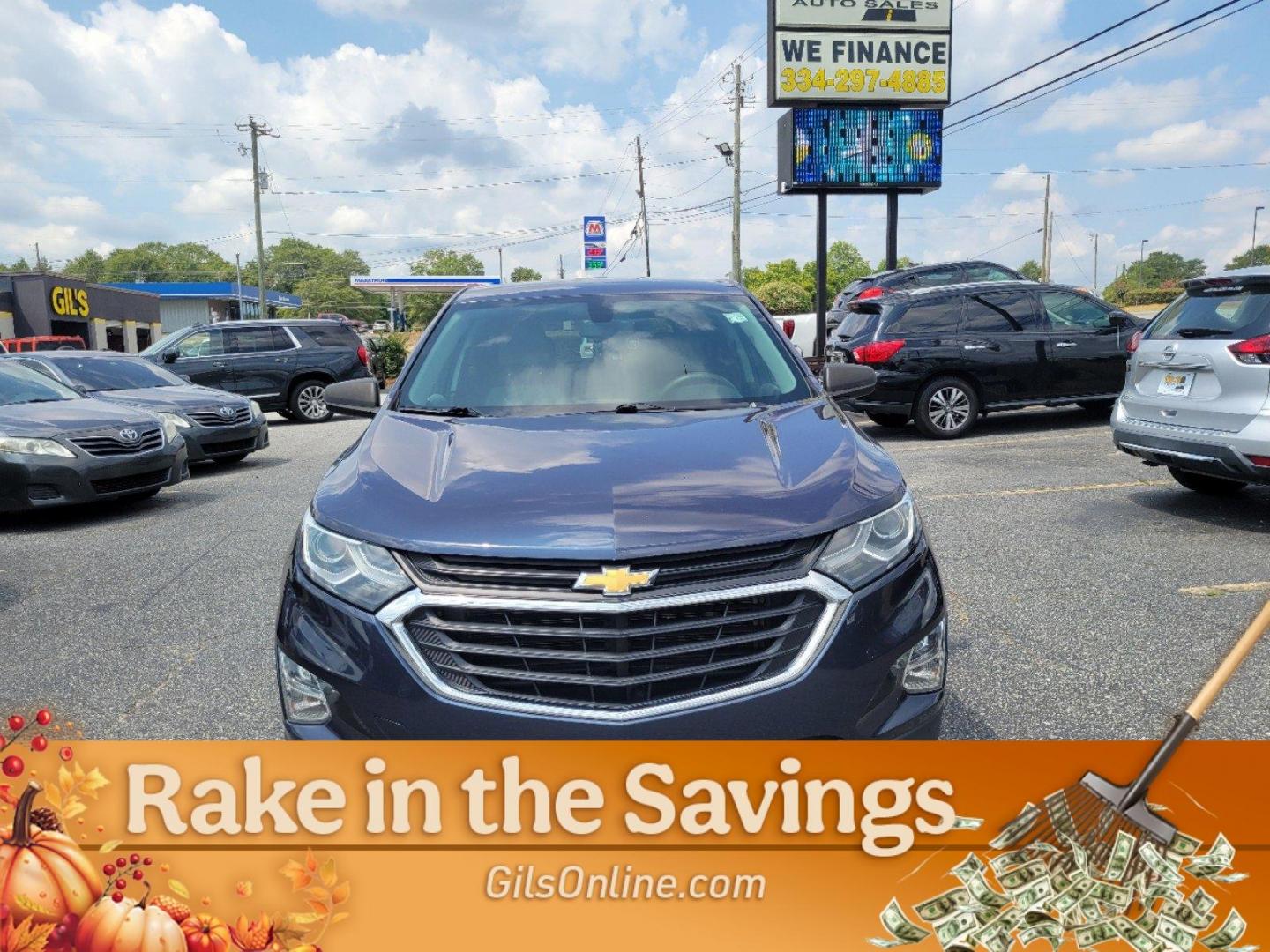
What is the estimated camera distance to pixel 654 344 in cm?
376

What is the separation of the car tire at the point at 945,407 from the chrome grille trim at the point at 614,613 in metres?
9.85

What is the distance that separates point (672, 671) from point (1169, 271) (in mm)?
138142

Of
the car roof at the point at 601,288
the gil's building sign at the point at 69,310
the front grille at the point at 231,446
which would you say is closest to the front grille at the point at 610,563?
the car roof at the point at 601,288

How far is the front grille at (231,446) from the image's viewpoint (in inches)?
427

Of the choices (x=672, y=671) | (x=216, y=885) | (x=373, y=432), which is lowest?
(x=216, y=885)

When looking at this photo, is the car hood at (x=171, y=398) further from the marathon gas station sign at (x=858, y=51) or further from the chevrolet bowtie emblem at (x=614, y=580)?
the marathon gas station sign at (x=858, y=51)

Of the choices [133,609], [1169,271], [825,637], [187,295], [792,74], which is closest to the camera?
[825,637]

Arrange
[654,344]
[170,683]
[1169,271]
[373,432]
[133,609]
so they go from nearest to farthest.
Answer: [373,432] < [654,344] < [170,683] < [133,609] < [1169,271]

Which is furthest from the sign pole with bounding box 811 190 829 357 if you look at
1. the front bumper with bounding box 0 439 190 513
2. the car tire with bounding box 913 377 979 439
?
the front bumper with bounding box 0 439 190 513

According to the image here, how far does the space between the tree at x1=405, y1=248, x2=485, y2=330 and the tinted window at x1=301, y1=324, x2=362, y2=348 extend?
93748 mm

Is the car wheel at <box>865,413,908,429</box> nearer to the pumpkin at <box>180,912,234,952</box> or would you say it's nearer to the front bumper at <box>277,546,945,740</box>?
the front bumper at <box>277,546,945,740</box>

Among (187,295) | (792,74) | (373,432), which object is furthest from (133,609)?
(187,295)

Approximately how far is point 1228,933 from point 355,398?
3305 mm

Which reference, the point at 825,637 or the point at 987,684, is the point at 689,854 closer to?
the point at 825,637
